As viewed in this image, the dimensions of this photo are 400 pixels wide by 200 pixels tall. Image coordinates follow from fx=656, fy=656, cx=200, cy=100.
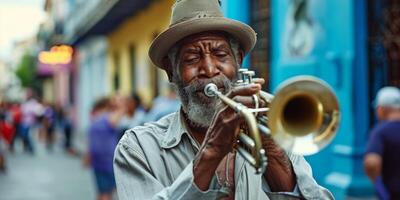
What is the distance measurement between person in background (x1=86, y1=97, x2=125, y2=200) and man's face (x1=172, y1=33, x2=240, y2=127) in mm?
5093

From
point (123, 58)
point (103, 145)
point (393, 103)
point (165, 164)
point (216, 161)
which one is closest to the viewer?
point (216, 161)

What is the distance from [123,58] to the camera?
19266 mm

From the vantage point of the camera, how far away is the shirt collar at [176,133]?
7.94ft

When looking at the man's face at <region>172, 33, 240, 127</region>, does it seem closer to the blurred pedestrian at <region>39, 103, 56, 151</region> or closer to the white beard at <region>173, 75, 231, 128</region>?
the white beard at <region>173, 75, 231, 128</region>

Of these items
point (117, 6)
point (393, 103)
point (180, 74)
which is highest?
point (117, 6)

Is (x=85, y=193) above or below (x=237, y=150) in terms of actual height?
below

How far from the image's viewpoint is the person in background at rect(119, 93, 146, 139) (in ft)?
25.8

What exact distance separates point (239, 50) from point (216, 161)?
67cm

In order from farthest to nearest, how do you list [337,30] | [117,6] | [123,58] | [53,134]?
[53,134] → [123,58] → [117,6] → [337,30]

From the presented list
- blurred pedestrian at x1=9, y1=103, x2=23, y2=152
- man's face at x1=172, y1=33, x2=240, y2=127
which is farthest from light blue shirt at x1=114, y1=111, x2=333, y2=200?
blurred pedestrian at x1=9, y1=103, x2=23, y2=152

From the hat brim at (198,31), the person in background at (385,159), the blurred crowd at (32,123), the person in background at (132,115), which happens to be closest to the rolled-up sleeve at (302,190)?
the hat brim at (198,31)

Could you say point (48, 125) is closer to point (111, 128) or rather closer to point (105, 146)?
point (111, 128)

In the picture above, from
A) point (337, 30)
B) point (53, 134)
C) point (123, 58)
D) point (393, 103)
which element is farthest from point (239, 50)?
point (53, 134)

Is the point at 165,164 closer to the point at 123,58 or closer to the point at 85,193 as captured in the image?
the point at 85,193
